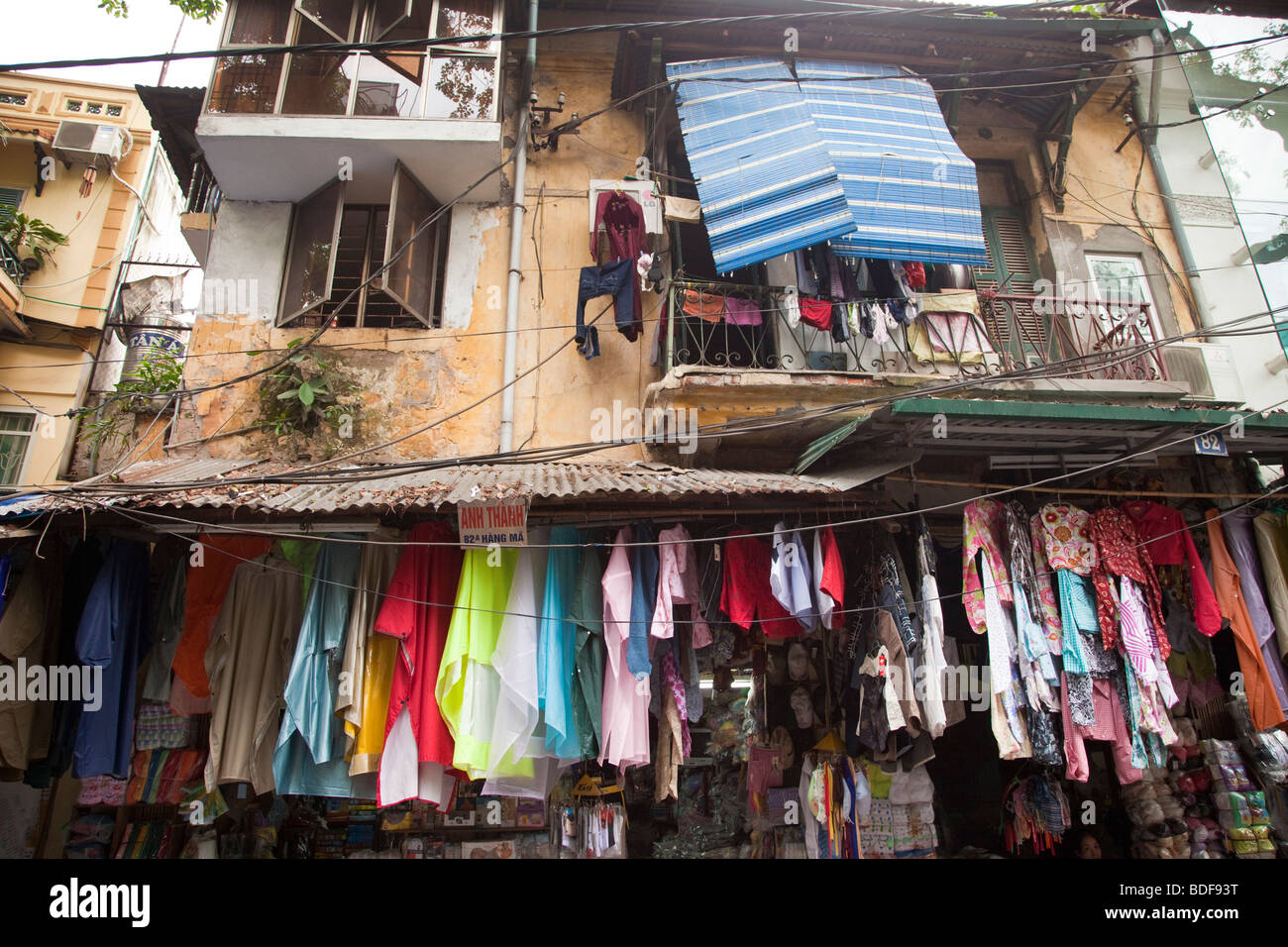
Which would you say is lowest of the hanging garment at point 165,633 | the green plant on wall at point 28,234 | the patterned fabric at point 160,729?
the patterned fabric at point 160,729

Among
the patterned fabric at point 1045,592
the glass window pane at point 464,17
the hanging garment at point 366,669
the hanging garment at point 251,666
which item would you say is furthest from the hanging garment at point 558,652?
the glass window pane at point 464,17

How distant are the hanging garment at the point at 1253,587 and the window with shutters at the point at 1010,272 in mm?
2353

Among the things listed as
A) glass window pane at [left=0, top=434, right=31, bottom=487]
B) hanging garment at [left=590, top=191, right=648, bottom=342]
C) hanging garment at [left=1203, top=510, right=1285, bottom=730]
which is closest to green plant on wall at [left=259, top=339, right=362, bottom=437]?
hanging garment at [left=590, top=191, right=648, bottom=342]

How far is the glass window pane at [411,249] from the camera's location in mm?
6965

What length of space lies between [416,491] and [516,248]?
12.4 ft

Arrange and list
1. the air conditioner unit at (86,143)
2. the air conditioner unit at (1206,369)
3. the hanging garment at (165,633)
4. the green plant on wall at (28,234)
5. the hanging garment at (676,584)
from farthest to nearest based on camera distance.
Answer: the air conditioner unit at (86,143)
the green plant on wall at (28,234)
the air conditioner unit at (1206,369)
the hanging garment at (165,633)
the hanging garment at (676,584)

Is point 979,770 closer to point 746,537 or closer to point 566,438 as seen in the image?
point 746,537

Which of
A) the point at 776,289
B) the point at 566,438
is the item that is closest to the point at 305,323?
the point at 566,438

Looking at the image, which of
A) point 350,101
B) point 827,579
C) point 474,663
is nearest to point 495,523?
point 474,663

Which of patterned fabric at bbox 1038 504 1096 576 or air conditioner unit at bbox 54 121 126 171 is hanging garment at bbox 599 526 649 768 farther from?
air conditioner unit at bbox 54 121 126 171

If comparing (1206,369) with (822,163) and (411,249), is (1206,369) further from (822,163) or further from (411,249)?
(411,249)

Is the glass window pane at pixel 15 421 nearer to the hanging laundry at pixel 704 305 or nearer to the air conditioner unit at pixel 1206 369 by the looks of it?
the hanging laundry at pixel 704 305

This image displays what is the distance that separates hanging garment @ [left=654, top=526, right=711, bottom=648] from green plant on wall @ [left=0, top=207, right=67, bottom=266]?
11765mm

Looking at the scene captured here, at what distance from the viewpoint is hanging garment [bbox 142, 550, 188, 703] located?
5.15m
